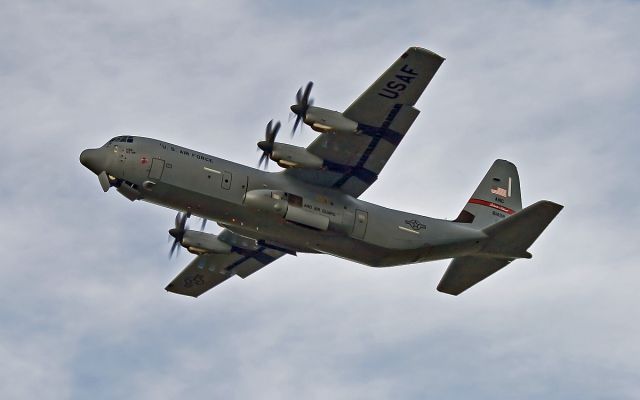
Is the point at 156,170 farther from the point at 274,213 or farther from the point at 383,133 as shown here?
the point at 383,133

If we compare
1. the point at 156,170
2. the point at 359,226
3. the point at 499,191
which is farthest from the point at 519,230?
the point at 156,170

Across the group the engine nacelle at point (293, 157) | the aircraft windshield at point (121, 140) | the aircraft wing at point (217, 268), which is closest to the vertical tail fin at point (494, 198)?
the engine nacelle at point (293, 157)

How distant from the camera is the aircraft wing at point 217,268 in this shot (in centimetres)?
5044

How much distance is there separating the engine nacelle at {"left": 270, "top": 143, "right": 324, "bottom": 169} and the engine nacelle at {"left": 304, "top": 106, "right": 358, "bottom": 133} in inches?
64.3

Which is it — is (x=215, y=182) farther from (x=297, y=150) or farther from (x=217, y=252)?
(x=217, y=252)

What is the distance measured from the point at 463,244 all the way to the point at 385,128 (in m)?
6.09

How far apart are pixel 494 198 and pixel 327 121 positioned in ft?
34.7

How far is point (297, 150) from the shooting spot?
43750 millimetres

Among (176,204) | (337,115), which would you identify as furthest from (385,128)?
(176,204)

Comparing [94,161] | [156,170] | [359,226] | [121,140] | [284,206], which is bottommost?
[359,226]

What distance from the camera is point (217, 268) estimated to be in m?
51.5

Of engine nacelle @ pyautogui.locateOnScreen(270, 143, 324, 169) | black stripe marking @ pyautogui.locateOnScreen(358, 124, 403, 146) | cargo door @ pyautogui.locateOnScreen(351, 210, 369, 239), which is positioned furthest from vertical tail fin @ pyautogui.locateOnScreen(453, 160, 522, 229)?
engine nacelle @ pyautogui.locateOnScreen(270, 143, 324, 169)

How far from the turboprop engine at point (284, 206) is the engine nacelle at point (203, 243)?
6.68 meters

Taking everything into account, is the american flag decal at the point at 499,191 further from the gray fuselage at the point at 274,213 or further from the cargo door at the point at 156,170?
the cargo door at the point at 156,170
